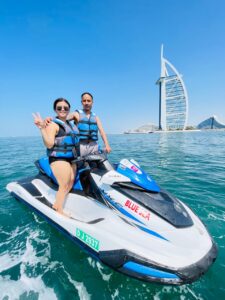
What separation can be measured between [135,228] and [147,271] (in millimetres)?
435

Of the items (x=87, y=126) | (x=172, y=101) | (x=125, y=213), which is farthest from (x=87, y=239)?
(x=172, y=101)

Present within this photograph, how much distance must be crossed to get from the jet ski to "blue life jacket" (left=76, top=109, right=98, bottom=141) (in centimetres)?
86

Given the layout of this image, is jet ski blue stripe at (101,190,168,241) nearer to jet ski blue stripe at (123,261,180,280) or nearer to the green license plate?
jet ski blue stripe at (123,261,180,280)

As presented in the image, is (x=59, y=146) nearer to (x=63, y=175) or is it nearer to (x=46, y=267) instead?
(x=63, y=175)

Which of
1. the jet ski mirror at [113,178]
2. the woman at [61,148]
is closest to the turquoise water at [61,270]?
the woman at [61,148]

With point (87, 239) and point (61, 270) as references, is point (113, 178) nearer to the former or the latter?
point (87, 239)

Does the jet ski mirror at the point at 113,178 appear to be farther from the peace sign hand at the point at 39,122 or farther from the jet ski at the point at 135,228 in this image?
the peace sign hand at the point at 39,122

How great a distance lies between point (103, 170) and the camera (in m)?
2.49

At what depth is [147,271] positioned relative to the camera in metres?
1.57

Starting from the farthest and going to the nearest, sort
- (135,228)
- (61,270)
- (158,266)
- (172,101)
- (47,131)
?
(172,101) → (47,131) → (61,270) → (135,228) → (158,266)

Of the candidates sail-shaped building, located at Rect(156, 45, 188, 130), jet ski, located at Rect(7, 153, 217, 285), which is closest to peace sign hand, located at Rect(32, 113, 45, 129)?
jet ski, located at Rect(7, 153, 217, 285)

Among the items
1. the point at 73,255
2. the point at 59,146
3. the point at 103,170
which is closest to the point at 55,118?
the point at 59,146

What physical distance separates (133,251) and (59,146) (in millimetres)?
1638

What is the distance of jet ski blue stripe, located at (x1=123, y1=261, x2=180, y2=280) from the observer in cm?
152
